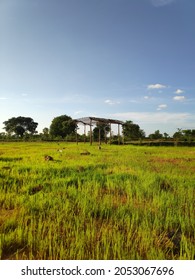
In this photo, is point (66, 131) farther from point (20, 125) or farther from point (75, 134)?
point (20, 125)

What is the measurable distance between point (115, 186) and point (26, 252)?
2.82 meters

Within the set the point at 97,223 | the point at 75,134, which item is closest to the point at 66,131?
the point at 75,134

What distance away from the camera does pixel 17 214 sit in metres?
3.10

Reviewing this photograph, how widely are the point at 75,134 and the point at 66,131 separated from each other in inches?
377

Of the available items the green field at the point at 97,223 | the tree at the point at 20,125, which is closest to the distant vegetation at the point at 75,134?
the tree at the point at 20,125

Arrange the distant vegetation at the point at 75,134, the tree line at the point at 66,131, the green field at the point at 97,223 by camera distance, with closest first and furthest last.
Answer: the green field at the point at 97,223 < the distant vegetation at the point at 75,134 < the tree line at the point at 66,131

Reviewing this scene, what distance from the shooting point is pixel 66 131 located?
227ft

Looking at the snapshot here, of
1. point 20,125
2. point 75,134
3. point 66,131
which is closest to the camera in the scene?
point 75,134

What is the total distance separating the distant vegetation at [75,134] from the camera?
32050mm

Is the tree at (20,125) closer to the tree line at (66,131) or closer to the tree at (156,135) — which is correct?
the tree line at (66,131)

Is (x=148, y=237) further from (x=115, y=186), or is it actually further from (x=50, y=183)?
(x=50, y=183)

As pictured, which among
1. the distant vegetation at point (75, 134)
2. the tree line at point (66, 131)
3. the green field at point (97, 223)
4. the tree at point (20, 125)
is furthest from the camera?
the tree at point (20, 125)

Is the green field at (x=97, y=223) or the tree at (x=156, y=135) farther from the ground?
the tree at (x=156, y=135)
